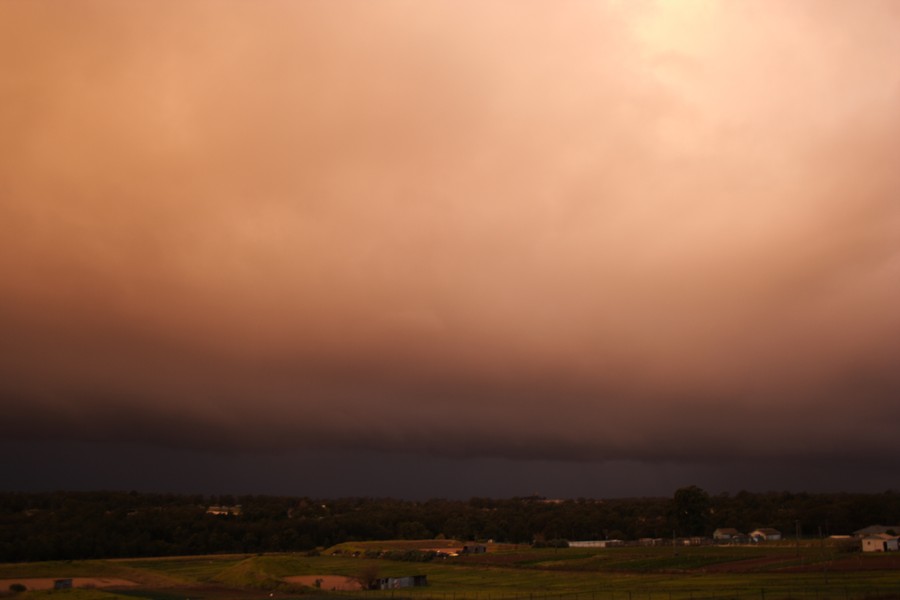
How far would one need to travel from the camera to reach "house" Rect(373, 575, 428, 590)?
111 m

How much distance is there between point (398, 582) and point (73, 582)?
49.8 metres

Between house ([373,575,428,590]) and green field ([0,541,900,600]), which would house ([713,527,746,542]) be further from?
house ([373,575,428,590])

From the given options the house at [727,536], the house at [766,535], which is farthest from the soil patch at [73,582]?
the house at [766,535]

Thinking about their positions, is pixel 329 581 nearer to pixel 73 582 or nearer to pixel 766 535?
pixel 73 582

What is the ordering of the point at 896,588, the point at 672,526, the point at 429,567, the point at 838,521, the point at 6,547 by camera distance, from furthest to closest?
1. the point at 672,526
2. the point at 838,521
3. the point at 6,547
4. the point at 429,567
5. the point at 896,588

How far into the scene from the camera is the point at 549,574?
4481 inches

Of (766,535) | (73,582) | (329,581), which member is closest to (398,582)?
(329,581)

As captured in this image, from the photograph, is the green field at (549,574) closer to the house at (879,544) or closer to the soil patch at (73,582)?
the soil patch at (73,582)

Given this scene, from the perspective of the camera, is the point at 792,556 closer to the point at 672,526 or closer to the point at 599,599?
the point at 599,599

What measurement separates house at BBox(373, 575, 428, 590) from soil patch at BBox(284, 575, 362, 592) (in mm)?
2752

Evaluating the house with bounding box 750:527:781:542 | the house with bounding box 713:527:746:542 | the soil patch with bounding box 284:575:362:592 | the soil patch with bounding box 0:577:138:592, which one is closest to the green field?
the soil patch with bounding box 284:575:362:592

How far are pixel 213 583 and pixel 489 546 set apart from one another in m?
74.3

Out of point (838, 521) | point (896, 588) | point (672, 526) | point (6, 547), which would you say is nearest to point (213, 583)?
point (6, 547)

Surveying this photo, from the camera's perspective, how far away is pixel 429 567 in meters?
137
